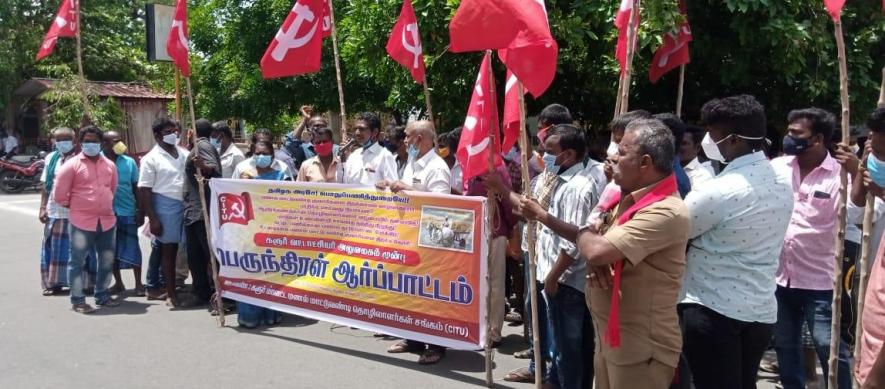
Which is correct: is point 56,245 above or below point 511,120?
below

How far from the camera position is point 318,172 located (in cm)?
666

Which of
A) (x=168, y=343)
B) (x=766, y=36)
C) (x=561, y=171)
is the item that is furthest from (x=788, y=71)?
(x=168, y=343)

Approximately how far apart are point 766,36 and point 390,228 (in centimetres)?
378

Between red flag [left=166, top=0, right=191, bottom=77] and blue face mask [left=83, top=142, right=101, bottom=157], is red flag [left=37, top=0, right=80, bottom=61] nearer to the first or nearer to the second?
blue face mask [left=83, top=142, right=101, bottom=157]

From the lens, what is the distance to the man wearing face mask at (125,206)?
7.68 metres

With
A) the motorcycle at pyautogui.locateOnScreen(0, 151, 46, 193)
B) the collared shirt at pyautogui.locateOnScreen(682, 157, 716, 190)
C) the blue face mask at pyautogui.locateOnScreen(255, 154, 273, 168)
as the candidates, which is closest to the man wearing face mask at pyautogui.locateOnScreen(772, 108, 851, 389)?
the collared shirt at pyautogui.locateOnScreen(682, 157, 716, 190)

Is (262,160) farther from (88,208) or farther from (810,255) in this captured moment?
(810,255)

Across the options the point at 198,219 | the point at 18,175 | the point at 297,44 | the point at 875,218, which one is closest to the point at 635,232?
the point at 875,218

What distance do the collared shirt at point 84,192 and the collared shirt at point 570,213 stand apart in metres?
4.75

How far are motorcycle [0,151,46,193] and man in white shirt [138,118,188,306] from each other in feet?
45.0

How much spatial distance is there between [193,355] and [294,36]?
107 inches

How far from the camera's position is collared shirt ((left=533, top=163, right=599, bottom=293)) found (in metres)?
3.90

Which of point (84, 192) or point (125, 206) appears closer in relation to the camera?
point (84, 192)

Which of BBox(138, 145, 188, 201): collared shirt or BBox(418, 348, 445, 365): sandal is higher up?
BBox(138, 145, 188, 201): collared shirt
